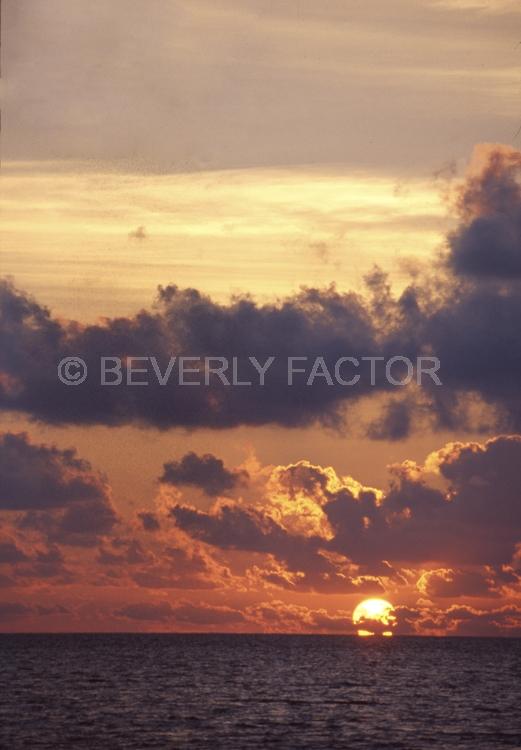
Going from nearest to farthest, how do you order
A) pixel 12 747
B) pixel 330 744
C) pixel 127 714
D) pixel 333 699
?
1. pixel 12 747
2. pixel 330 744
3. pixel 127 714
4. pixel 333 699

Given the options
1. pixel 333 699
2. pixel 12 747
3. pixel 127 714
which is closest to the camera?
pixel 12 747

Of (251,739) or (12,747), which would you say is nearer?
(12,747)

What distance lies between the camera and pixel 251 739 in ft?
406

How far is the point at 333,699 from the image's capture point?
17488 cm

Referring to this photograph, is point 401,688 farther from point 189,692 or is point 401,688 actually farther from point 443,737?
point 443,737

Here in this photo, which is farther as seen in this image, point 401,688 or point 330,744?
point 401,688

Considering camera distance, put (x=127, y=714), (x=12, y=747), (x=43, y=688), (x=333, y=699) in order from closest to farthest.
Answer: (x=12, y=747) < (x=127, y=714) < (x=333, y=699) < (x=43, y=688)

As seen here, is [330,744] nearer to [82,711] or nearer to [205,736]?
[205,736]

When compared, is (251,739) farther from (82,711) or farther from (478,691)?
(478,691)

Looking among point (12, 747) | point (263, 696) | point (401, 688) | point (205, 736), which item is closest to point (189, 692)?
point (263, 696)

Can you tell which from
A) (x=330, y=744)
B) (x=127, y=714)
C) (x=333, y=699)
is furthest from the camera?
(x=333, y=699)

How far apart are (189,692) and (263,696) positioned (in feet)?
36.6

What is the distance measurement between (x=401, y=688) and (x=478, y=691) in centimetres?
1120

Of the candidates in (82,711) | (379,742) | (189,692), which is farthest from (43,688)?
(379,742)
